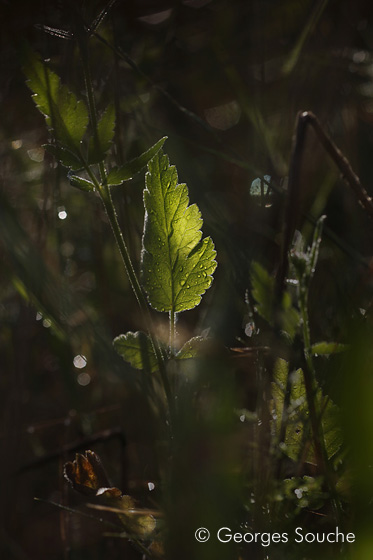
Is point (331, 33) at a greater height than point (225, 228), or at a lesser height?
greater

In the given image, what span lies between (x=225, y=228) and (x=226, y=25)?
85 centimetres

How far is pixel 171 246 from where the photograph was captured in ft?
1.99

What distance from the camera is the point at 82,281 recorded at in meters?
1.54

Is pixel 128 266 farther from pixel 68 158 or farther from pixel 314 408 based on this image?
pixel 314 408

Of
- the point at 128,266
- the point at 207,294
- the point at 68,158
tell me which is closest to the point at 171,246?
the point at 128,266

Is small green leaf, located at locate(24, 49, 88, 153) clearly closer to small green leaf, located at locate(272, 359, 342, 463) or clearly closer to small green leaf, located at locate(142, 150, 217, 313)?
small green leaf, located at locate(142, 150, 217, 313)

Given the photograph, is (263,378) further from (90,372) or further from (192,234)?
(90,372)

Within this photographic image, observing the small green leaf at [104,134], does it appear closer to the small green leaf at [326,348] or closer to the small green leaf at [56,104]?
the small green leaf at [56,104]

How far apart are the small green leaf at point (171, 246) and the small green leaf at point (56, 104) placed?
100 millimetres

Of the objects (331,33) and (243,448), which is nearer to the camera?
(243,448)

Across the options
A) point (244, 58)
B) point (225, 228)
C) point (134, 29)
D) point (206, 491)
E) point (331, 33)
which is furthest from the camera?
point (134, 29)

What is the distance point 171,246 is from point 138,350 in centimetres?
13

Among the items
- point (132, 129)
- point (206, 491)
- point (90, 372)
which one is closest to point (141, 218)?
point (132, 129)

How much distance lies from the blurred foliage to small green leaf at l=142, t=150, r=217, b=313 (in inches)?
3.8
